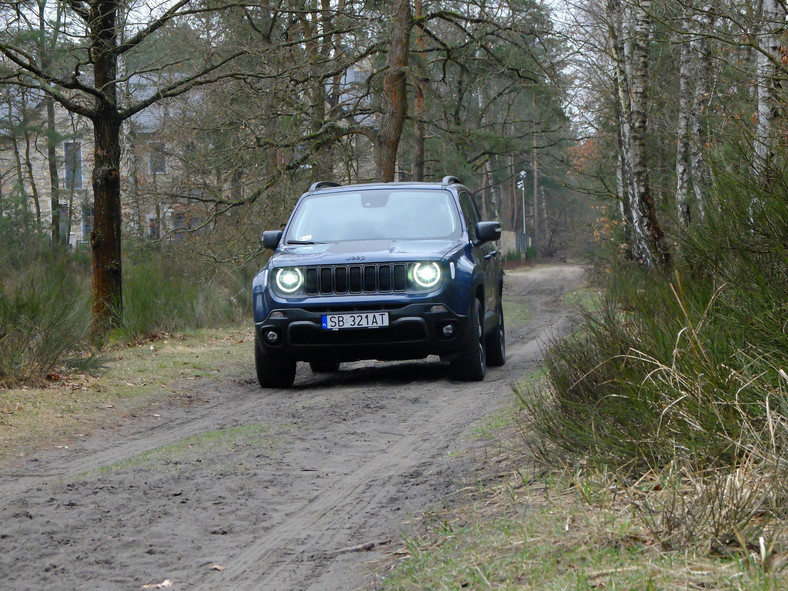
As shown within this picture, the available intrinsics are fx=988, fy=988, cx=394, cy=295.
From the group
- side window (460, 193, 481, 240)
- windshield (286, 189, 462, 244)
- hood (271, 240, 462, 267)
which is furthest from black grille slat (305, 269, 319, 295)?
side window (460, 193, 481, 240)

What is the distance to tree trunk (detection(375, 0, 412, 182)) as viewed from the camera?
71.3 ft

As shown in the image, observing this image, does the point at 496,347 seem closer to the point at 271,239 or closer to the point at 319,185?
the point at 319,185

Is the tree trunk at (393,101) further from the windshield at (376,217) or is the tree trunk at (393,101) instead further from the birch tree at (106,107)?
the windshield at (376,217)

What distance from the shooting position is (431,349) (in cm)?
960

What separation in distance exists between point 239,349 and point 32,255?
11930 mm

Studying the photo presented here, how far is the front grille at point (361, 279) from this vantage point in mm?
9539

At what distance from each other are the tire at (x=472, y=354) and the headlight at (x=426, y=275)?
495 millimetres

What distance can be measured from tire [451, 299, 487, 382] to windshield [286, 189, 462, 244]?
1.07 m

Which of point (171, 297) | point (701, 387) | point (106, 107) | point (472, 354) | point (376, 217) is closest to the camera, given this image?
point (701, 387)

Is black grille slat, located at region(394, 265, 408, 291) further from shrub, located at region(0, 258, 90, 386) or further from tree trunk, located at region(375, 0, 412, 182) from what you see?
tree trunk, located at region(375, 0, 412, 182)

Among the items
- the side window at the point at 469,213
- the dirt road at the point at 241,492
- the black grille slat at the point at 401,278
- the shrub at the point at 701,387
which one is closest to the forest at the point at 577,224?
the shrub at the point at 701,387

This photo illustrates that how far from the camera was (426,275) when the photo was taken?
31.2ft

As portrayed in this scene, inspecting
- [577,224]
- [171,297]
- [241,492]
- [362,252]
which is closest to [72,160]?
[577,224]

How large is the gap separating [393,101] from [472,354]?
13.1 meters
